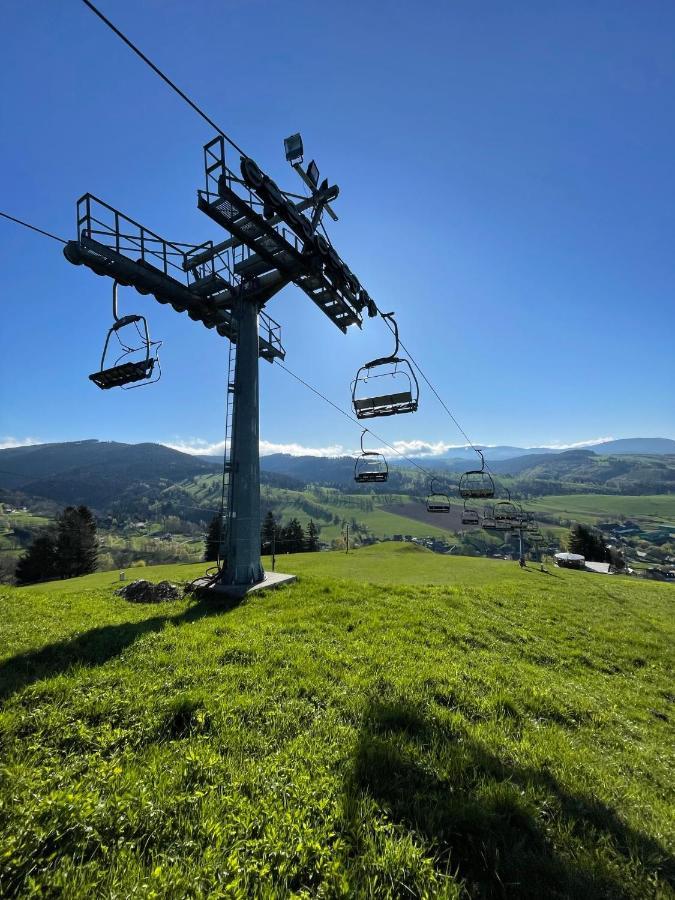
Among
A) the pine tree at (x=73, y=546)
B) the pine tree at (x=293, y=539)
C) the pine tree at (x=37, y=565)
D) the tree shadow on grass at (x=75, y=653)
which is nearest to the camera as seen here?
the tree shadow on grass at (x=75, y=653)

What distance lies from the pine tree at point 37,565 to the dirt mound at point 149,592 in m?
50.3

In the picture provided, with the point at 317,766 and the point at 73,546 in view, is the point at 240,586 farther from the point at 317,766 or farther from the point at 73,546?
the point at 73,546

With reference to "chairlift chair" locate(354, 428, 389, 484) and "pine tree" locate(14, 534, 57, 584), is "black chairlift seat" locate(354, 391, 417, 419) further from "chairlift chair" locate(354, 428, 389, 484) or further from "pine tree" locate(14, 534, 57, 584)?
"pine tree" locate(14, 534, 57, 584)

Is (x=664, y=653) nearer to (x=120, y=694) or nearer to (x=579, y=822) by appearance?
(x=579, y=822)

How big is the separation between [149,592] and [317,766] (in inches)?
448

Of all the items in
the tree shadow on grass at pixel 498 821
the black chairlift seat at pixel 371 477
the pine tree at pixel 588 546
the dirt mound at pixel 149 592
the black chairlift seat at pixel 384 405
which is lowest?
the pine tree at pixel 588 546

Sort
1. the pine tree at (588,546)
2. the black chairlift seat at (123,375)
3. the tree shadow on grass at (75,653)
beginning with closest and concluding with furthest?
→ the tree shadow on grass at (75,653) → the black chairlift seat at (123,375) → the pine tree at (588,546)

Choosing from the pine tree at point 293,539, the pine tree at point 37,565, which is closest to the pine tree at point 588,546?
the pine tree at point 293,539

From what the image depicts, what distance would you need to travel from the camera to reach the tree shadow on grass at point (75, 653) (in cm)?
609

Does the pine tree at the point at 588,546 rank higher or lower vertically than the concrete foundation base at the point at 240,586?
lower

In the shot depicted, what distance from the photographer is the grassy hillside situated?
3102 millimetres

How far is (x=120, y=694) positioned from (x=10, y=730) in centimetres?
139

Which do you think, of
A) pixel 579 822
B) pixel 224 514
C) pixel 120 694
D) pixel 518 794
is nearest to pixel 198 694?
pixel 120 694

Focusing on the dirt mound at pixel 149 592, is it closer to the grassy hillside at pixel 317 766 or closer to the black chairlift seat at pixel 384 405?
the grassy hillside at pixel 317 766
